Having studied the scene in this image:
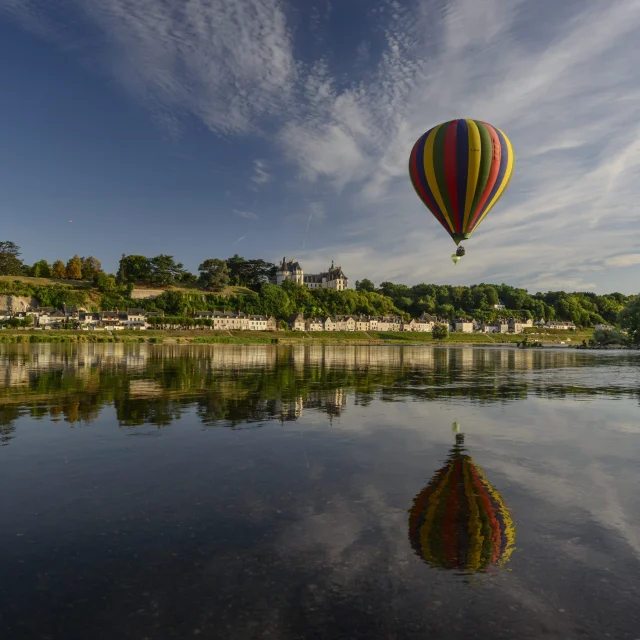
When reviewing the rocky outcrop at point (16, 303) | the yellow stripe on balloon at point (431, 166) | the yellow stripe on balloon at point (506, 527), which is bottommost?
the yellow stripe on balloon at point (506, 527)

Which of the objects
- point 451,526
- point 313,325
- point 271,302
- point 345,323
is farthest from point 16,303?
point 451,526

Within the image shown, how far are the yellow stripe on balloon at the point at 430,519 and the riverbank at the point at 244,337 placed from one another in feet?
315

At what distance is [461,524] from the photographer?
9281 millimetres

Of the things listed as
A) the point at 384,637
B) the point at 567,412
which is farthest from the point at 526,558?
the point at 567,412

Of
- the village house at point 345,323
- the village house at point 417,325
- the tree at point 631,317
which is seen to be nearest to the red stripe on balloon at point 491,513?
the tree at point 631,317

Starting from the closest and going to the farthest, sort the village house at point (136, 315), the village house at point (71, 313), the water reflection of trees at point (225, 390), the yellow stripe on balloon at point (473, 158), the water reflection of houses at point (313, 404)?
the water reflection of trees at point (225, 390), the water reflection of houses at point (313, 404), the yellow stripe on balloon at point (473, 158), the village house at point (71, 313), the village house at point (136, 315)

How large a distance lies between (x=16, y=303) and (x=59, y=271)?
3380cm

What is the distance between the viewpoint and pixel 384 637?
591 centimetres

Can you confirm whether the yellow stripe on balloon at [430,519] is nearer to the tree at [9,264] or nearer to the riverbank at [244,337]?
the riverbank at [244,337]

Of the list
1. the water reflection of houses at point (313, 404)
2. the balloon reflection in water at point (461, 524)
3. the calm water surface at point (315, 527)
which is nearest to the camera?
the calm water surface at point (315, 527)

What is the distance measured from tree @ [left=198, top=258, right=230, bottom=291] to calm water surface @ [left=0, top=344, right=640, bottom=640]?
16578 cm

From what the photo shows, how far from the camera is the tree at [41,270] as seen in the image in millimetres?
168375

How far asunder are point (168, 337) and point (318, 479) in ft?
350

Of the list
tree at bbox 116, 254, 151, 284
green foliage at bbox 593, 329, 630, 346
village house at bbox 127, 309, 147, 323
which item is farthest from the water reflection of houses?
tree at bbox 116, 254, 151, 284
